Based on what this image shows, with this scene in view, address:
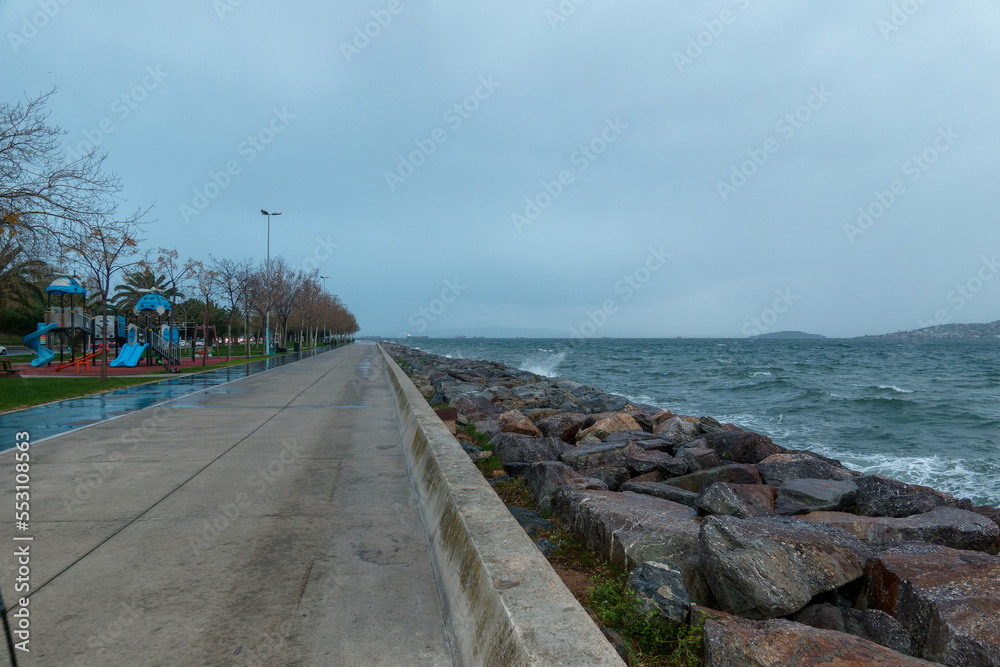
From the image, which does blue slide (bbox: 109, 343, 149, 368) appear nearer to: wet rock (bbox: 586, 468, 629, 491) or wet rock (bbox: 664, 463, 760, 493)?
wet rock (bbox: 586, 468, 629, 491)

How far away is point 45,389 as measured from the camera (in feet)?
50.8

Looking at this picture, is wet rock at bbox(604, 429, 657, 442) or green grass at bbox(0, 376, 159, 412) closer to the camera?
wet rock at bbox(604, 429, 657, 442)

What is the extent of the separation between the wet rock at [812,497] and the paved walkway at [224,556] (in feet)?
13.5

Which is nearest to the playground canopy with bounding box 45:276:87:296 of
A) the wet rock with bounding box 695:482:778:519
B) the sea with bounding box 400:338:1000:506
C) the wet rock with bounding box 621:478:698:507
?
the sea with bounding box 400:338:1000:506

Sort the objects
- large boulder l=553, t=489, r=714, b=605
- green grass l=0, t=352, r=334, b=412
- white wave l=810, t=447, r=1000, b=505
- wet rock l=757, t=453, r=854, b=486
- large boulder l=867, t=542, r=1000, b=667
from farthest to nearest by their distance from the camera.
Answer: green grass l=0, t=352, r=334, b=412, white wave l=810, t=447, r=1000, b=505, wet rock l=757, t=453, r=854, b=486, large boulder l=553, t=489, r=714, b=605, large boulder l=867, t=542, r=1000, b=667

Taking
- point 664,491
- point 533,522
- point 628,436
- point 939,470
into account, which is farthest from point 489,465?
point 939,470

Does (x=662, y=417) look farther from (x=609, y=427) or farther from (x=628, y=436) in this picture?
(x=628, y=436)

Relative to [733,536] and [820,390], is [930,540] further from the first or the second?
[820,390]

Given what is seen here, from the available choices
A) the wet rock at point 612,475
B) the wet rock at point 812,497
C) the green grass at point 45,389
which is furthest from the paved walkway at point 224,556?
the green grass at point 45,389

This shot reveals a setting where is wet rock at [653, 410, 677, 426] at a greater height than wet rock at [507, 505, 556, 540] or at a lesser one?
lesser

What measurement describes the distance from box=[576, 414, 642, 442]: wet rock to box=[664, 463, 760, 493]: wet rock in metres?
3.12

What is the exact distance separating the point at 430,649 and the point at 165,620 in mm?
1480

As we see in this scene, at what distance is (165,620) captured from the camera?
3078 millimetres

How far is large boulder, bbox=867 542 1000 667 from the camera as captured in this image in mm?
3119
